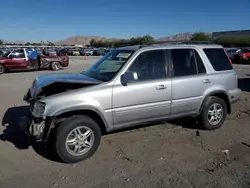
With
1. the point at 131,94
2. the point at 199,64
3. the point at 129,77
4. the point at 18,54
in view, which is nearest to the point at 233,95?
the point at 199,64

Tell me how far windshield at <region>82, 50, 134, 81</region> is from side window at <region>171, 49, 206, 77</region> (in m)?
0.93

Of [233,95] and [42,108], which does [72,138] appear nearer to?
[42,108]

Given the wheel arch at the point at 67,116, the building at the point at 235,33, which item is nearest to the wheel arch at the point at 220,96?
the wheel arch at the point at 67,116

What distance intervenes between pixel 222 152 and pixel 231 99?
168 cm

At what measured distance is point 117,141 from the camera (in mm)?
5465

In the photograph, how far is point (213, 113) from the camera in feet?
19.7

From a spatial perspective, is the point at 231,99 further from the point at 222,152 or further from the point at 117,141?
the point at 117,141

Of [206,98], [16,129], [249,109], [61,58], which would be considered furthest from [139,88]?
[61,58]

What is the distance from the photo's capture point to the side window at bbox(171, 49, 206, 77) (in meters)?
5.44

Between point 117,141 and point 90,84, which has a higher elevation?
point 90,84

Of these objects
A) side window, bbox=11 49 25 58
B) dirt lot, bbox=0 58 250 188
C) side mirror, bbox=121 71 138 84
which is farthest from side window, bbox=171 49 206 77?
side window, bbox=11 49 25 58

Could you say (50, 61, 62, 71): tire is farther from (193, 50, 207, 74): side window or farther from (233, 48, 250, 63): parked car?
(233, 48, 250, 63): parked car

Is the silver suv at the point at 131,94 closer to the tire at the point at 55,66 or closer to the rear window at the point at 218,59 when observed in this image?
the rear window at the point at 218,59

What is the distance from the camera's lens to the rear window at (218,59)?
5945 millimetres
